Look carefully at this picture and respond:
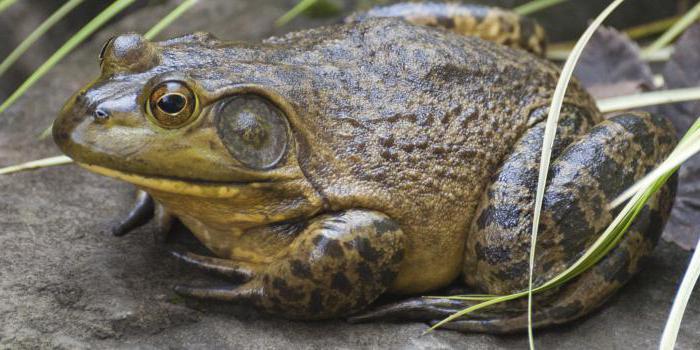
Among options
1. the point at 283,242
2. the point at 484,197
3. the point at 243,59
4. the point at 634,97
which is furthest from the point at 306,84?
the point at 634,97

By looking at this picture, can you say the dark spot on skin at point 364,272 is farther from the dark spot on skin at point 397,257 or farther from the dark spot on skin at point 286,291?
the dark spot on skin at point 286,291

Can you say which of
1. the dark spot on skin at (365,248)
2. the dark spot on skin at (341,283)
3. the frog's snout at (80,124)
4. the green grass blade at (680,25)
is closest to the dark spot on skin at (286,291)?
the dark spot on skin at (341,283)

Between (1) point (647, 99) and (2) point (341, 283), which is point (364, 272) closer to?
(2) point (341, 283)

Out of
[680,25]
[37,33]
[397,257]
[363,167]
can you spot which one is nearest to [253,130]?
[363,167]

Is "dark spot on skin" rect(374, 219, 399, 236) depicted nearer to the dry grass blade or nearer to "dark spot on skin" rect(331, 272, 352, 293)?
"dark spot on skin" rect(331, 272, 352, 293)

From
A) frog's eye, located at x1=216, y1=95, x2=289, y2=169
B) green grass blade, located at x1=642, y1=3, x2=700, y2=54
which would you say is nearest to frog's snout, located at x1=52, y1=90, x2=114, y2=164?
frog's eye, located at x1=216, y1=95, x2=289, y2=169

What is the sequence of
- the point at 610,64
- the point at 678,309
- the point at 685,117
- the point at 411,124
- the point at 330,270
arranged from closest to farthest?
the point at 678,309
the point at 330,270
the point at 411,124
the point at 685,117
the point at 610,64
